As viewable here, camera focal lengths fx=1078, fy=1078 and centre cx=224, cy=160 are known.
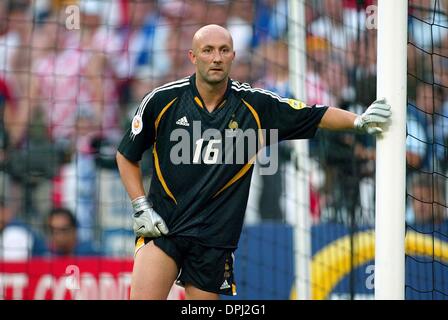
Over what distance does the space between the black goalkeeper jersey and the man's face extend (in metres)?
0.21

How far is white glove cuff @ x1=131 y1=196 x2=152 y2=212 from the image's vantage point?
6559 millimetres

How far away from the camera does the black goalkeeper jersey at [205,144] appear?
6523mm

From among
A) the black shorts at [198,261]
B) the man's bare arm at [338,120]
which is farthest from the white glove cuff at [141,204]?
the man's bare arm at [338,120]

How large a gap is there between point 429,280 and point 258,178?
188cm

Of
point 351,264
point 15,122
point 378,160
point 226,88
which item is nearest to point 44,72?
point 15,122

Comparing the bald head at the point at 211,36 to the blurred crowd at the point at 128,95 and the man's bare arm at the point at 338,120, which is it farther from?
the blurred crowd at the point at 128,95

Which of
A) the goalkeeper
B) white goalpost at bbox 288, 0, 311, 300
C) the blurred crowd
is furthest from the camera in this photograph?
the blurred crowd

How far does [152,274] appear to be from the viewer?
6.48 m

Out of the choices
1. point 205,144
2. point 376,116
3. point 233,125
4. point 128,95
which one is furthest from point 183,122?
point 128,95

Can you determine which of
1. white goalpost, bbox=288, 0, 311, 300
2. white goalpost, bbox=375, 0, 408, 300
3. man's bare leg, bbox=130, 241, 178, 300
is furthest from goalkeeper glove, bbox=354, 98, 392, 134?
white goalpost, bbox=288, 0, 311, 300

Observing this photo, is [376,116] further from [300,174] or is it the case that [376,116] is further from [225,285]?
[300,174]

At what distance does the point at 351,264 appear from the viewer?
960 centimetres

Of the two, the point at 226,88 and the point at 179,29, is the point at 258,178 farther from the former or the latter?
the point at 226,88

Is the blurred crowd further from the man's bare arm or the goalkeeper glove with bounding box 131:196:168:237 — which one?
the goalkeeper glove with bounding box 131:196:168:237
